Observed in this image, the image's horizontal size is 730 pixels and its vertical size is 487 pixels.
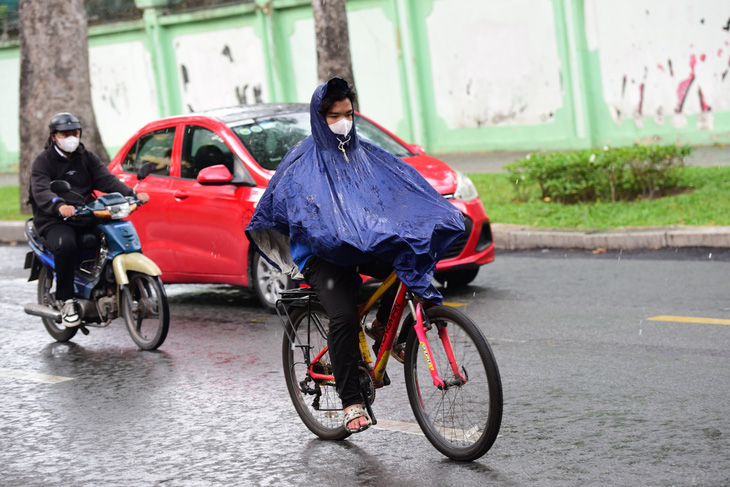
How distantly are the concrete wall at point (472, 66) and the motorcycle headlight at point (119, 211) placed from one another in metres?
9.20

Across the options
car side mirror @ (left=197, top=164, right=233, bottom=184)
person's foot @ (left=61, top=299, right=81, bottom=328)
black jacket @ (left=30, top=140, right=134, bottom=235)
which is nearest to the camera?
black jacket @ (left=30, top=140, right=134, bottom=235)

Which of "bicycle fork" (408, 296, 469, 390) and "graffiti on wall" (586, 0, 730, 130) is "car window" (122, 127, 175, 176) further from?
"graffiti on wall" (586, 0, 730, 130)

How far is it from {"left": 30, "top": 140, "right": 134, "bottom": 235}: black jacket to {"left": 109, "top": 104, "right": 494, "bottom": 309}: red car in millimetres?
882

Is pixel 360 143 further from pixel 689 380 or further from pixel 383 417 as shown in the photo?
pixel 689 380

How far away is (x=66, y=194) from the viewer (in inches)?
316

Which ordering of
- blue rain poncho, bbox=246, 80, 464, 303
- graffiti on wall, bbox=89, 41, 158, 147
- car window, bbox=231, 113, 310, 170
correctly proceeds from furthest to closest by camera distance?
graffiti on wall, bbox=89, 41, 158, 147
car window, bbox=231, 113, 310, 170
blue rain poncho, bbox=246, 80, 464, 303

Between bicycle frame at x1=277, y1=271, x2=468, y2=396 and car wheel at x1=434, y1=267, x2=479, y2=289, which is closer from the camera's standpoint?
bicycle frame at x1=277, y1=271, x2=468, y2=396

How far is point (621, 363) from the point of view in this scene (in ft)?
21.1

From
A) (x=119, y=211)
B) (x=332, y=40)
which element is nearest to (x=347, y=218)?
(x=119, y=211)

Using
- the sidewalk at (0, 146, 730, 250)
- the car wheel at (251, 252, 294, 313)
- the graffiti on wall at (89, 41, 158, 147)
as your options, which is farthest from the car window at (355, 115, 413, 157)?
the graffiti on wall at (89, 41, 158, 147)

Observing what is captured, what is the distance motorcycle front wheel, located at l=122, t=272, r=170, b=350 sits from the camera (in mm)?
7688

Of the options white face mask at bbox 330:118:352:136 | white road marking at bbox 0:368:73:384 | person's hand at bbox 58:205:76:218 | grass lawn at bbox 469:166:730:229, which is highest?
white face mask at bbox 330:118:352:136

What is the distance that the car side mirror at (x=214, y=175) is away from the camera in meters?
8.70

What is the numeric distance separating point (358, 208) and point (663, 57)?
46.3ft
